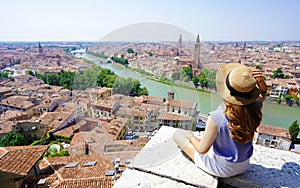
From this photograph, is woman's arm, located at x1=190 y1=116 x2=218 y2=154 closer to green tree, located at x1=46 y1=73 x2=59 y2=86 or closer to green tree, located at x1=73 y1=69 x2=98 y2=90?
green tree, located at x1=73 y1=69 x2=98 y2=90

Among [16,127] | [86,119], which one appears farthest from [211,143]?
[16,127]

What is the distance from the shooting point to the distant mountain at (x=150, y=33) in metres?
1.03

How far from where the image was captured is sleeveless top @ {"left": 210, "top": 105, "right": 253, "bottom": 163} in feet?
2.45

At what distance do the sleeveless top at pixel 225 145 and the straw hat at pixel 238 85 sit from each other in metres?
0.08

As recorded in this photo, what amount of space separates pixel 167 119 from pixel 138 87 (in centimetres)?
25

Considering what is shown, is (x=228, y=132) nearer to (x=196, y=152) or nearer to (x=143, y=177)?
(x=196, y=152)

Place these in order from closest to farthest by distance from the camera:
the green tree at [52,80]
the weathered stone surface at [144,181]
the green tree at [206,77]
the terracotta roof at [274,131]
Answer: the weathered stone surface at [144,181]
the green tree at [206,77]
the terracotta roof at [274,131]
the green tree at [52,80]

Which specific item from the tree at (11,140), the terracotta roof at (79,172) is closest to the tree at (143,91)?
the terracotta roof at (79,172)

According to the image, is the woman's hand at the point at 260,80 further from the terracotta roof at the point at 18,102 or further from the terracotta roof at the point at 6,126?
the terracotta roof at the point at 18,102

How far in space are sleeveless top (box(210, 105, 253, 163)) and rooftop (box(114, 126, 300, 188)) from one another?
131 millimetres

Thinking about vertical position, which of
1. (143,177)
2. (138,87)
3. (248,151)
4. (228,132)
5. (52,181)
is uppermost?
(138,87)

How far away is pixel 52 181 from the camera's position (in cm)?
356

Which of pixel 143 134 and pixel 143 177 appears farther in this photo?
pixel 143 134

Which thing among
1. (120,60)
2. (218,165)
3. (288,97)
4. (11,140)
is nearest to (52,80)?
(11,140)
